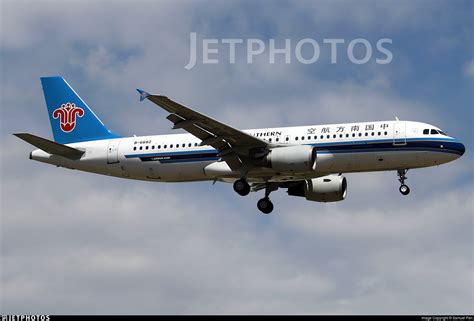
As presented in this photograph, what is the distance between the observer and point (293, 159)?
153 ft

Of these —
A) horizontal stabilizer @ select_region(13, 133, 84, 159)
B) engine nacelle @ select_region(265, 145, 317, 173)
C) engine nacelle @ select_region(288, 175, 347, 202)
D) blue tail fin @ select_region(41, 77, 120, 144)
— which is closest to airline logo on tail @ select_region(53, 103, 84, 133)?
blue tail fin @ select_region(41, 77, 120, 144)

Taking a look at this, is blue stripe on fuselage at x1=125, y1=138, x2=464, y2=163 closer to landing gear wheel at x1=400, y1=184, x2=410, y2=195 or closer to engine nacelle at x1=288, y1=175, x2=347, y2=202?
landing gear wheel at x1=400, y1=184, x2=410, y2=195

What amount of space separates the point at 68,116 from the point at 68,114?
0.18m

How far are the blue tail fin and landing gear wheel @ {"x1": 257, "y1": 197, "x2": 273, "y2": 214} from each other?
9.06m

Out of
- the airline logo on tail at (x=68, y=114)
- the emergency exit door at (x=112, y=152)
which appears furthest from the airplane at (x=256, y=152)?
the airline logo on tail at (x=68, y=114)

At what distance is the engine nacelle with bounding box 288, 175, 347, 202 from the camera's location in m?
52.4

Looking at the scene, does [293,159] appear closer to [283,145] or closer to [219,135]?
[283,145]

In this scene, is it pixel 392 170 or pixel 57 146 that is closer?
→ pixel 392 170

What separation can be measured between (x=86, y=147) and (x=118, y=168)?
Answer: 257cm

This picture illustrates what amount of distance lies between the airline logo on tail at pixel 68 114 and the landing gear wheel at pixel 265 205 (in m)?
11.9

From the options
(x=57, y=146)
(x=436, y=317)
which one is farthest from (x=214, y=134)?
(x=436, y=317)

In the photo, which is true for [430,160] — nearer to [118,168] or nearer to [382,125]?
[382,125]

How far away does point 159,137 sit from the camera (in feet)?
169

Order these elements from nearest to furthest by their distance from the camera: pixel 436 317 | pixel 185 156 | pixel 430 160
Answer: pixel 436 317, pixel 430 160, pixel 185 156
